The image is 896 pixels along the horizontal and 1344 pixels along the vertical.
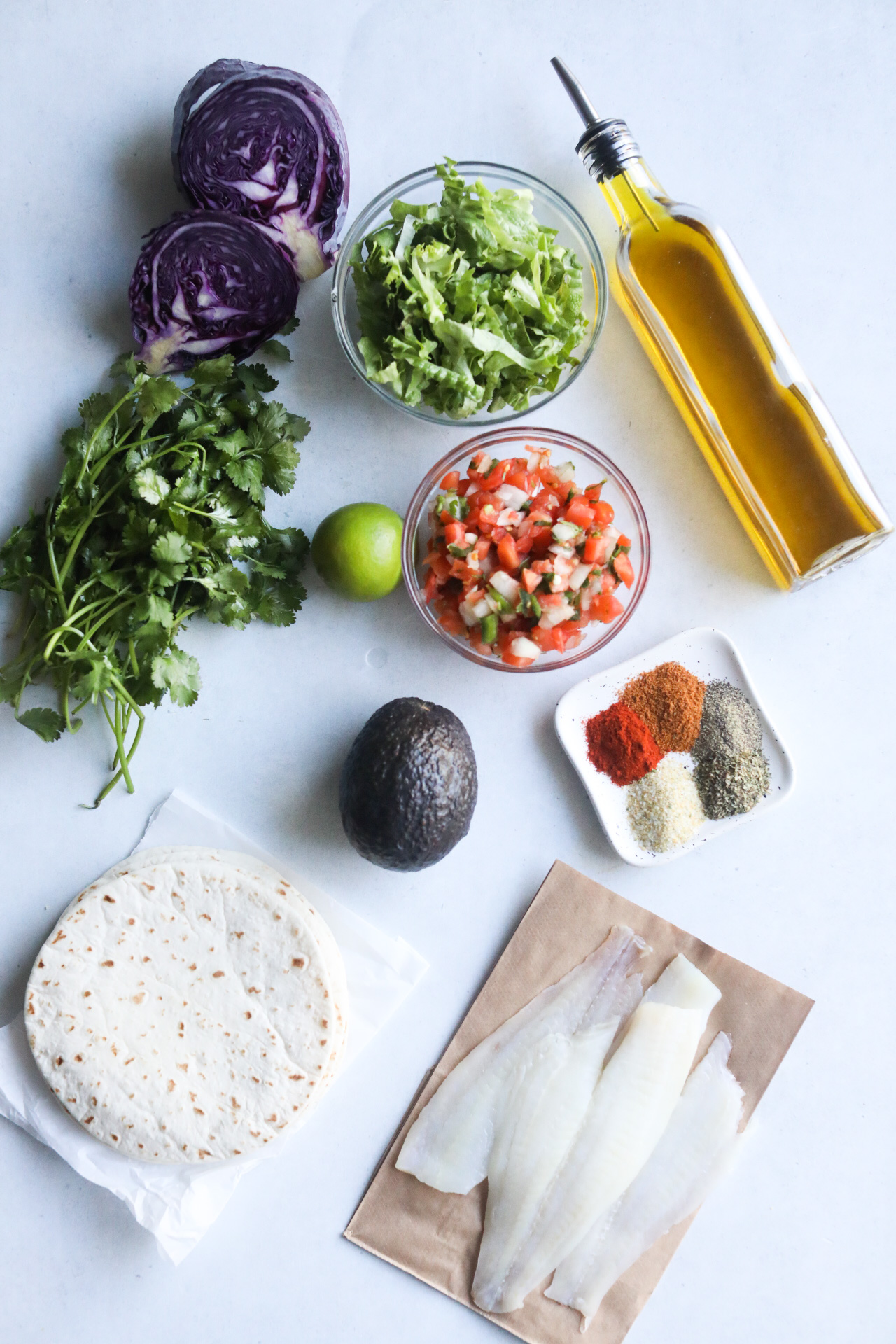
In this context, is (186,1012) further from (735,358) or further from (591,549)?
(735,358)

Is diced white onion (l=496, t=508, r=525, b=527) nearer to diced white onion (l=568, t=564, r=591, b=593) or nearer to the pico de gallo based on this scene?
the pico de gallo

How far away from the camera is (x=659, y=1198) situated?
6.30ft

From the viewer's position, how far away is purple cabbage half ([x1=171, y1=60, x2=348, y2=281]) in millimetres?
1715

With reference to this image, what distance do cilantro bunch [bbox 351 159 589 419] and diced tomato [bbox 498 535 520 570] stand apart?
258 mm

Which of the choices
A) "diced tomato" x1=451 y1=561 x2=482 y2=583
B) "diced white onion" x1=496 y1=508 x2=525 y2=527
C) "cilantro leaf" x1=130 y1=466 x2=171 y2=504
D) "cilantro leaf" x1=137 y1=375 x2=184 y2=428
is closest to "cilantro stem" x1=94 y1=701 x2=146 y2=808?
"cilantro leaf" x1=130 y1=466 x2=171 y2=504

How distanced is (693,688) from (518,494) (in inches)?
22.4

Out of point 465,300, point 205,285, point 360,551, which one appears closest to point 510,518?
point 360,551

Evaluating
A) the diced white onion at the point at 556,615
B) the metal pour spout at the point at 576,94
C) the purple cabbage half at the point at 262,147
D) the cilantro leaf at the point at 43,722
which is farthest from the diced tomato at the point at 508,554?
the cilantro leaf at the point at 43,722

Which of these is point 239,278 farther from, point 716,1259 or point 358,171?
point 716,1259

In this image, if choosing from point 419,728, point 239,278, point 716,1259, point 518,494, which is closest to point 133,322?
Result: point 239,278

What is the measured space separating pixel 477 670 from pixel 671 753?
18.1 inches

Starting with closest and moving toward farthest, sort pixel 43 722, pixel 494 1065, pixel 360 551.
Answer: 1. pixel 360 551
2. pixel 43 722
3. pixel 494 1065

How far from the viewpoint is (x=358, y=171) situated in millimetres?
1965

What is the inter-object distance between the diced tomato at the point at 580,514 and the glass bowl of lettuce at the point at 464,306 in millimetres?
214
